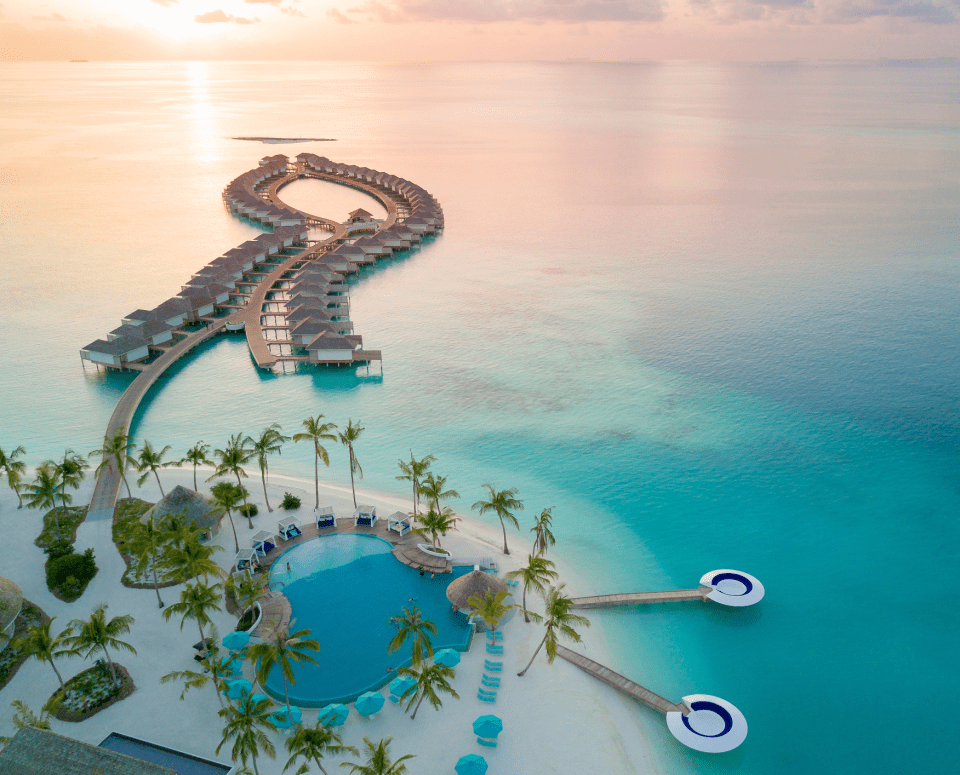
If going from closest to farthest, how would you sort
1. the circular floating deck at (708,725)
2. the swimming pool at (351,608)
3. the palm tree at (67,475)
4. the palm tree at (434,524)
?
the circular floating deck at (708,725) → the swimming pool at (351,608) → the palm tree at (434,524) → the palm tree at (67,475)

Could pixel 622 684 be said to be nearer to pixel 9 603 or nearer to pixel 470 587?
pixel 470 587

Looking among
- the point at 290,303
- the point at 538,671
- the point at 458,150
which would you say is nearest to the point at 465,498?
the point at 538,671

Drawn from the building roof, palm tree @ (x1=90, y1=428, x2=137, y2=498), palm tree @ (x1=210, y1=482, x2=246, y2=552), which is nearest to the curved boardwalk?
palm tree @ (x1=90, y1=428, x2=137, y2=498)

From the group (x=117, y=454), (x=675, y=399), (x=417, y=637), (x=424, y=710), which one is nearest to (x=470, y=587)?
(x=417, y=637)

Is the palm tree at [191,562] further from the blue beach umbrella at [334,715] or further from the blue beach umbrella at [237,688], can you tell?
the blue beach umbrella at [334,715]

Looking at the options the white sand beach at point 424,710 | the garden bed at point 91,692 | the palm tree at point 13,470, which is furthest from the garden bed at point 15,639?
the palm tree at point 13,470

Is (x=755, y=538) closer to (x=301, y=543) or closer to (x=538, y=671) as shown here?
(x=538, y=671)
